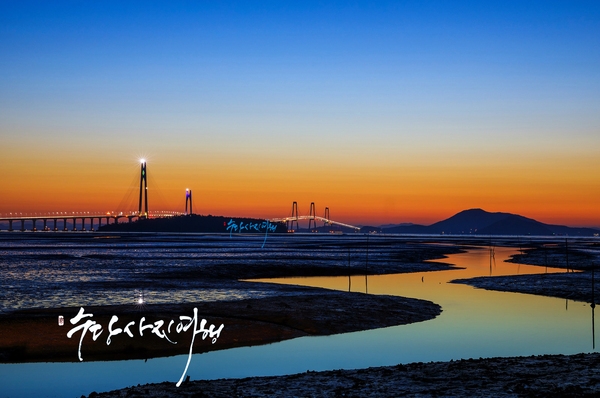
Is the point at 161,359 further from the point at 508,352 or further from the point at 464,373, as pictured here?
the point at 508,352

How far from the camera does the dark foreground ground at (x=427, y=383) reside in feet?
36.6

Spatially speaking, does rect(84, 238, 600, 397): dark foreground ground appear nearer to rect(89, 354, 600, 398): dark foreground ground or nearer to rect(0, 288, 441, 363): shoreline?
Result: rect(89, 354, 600, 398): dark foreground ground

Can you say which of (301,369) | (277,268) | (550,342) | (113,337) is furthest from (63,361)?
(277,268)

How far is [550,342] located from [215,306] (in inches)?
444

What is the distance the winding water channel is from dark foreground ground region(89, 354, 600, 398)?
191cm

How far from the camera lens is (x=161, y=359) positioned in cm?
1589

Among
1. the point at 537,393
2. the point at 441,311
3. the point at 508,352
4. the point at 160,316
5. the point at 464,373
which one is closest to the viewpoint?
the point at 537,393

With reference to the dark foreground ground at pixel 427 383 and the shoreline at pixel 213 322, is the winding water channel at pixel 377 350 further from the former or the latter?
the dark foreground ground at pixel 427 383

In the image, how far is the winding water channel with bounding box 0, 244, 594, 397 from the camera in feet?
45.6

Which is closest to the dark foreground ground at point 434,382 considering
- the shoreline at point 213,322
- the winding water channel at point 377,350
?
the winding water channel at point 377,350

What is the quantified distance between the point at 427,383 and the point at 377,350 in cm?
548

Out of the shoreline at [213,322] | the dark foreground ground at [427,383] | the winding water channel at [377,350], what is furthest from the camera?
the shoreline at [213,322]

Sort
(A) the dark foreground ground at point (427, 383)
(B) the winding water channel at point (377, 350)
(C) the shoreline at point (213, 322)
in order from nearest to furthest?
(A) the dark foreground ground at point (427, 383) < (B) the winding water channel at point (377, 350) < (C) the shoreline at point (213, 322)

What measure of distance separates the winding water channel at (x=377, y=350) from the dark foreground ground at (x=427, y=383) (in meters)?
1.91
